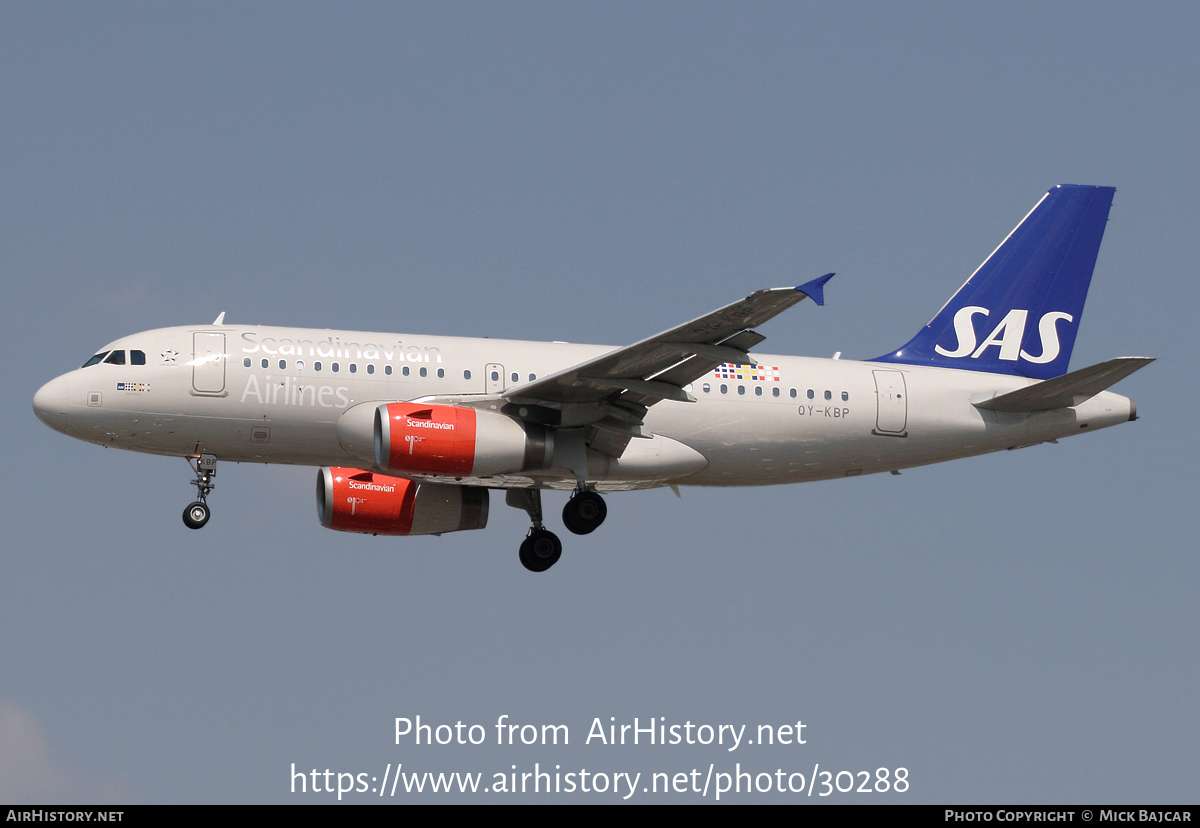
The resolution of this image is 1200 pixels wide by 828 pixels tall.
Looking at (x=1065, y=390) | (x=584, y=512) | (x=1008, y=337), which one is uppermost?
(x=1008, y=337)

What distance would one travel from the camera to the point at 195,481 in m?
28.8

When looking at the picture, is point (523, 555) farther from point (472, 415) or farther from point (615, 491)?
point (472, 415)

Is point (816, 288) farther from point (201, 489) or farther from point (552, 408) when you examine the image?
point (201, 489)

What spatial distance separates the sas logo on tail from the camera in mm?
33062

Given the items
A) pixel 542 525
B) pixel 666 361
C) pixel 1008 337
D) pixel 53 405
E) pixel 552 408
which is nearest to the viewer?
pixel 666 361

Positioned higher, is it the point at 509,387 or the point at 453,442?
the point at 509,387

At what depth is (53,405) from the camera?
2798 cm

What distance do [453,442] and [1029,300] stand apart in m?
14.8

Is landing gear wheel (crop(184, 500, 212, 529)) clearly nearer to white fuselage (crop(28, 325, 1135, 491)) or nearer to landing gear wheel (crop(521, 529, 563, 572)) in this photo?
white fuselage (crop(28, 325, 1135, 491))

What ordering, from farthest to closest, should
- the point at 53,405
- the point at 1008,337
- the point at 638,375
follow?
the point at 1008,337 → the point at 53,405 → the point at 638,375

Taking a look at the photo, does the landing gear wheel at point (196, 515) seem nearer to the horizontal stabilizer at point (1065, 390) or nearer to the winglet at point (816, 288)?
the winglet at point (816, 288)

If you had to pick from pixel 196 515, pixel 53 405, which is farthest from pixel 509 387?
pixel 53 405

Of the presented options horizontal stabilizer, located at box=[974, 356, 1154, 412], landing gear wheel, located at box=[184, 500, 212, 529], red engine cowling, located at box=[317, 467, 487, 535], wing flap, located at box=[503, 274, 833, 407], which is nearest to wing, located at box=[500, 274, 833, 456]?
wing flap, located at box=[503, 274, 833, 407]

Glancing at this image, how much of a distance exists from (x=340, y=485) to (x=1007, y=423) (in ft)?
47.2
